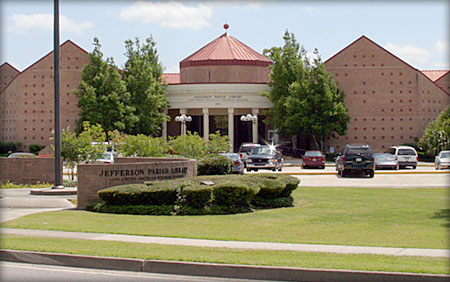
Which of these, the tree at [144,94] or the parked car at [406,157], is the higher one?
the tree at [144,94]

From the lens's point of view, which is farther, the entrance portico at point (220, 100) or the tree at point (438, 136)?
the entrance portico at point (220, 100)

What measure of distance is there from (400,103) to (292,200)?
44607 mm

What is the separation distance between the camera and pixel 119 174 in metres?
20.0

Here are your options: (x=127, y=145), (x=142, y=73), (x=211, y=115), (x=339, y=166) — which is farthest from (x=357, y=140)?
(x=127, y=145)

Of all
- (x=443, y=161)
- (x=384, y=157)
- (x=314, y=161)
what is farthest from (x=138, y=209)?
(x=314, y=161)

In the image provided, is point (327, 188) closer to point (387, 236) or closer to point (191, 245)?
point (387, 236)

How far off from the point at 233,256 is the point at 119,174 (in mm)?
10022

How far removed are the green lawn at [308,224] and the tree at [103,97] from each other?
40145 millimetres

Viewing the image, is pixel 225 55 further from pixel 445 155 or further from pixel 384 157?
pixel 445 155

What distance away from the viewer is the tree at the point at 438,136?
177 feet

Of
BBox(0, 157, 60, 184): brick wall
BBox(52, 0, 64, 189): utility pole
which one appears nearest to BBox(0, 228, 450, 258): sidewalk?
BBox(52, 0, 64, 189): utility pole

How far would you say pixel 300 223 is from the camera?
15.7 meters

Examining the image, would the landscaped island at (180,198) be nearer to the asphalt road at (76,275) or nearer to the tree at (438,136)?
the asphalt road at (76,275)

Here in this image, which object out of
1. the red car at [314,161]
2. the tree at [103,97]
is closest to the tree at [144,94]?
the tree at [103,97]
